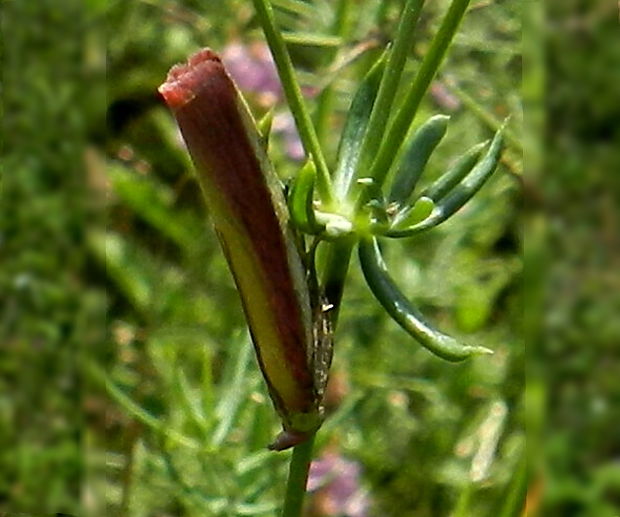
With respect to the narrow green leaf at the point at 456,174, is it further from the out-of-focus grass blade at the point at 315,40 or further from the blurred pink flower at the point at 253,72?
the blurred pink flower at the point at 253,72

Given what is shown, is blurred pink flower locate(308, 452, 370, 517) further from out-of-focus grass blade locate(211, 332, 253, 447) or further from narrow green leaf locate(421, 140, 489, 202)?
narrow green leaf locate(421, 140, 489, 202)

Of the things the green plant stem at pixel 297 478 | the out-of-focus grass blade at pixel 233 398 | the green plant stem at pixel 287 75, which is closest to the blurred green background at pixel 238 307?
the out-of-focus grass blade at pixel 233 398

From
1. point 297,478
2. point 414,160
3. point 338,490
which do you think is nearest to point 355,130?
point 414,160

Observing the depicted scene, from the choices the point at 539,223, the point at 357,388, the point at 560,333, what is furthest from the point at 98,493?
the point at 560,333

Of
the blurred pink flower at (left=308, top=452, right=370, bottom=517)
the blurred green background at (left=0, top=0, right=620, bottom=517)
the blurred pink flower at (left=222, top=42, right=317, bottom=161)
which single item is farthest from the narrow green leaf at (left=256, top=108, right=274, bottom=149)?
the blurred pink flower at (left=222, top=42, right=317, bottom=161)

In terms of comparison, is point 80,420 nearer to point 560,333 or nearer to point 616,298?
point 560,333

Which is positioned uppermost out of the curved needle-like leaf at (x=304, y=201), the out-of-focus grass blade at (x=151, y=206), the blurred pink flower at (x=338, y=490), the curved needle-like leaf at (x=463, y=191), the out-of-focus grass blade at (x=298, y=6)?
the curved needle-like leaf at (x=304, y=201)

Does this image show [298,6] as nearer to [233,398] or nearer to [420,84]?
[233,398]
